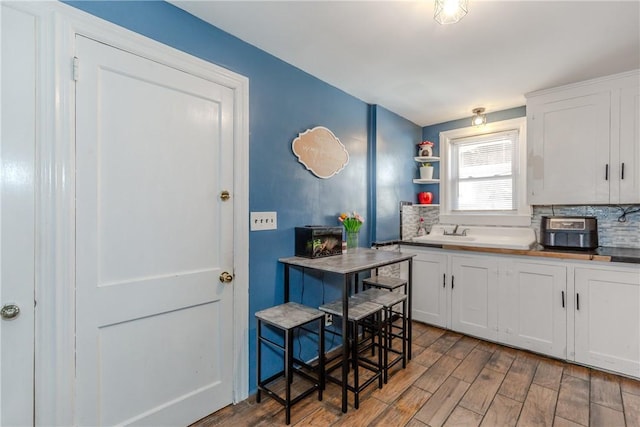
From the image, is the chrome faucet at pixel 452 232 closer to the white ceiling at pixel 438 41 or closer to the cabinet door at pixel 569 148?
the cabinet door at pixel 569 148

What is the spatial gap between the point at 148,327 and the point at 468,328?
2.73 metres

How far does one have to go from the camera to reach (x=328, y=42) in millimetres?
1982

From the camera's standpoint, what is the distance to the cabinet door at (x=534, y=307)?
7.97 ft

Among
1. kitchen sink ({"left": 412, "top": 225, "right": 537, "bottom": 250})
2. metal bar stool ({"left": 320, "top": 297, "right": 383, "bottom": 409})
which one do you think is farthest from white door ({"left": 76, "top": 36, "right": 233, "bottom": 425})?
kitchen sink ({"left": 412, "top": 225, "right": 537, "bottom": 250})

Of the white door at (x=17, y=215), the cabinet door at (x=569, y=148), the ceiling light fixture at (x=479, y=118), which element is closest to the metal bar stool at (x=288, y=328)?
the white door at (x=17, y=215)

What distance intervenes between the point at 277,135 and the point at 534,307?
101 inches

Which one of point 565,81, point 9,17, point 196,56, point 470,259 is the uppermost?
point 565,81

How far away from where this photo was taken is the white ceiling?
1648 millimetres

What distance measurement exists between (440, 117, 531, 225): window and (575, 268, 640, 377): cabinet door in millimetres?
916

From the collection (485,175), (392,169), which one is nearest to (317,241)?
(392,169)

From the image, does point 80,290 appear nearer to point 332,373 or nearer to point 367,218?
point 332,373

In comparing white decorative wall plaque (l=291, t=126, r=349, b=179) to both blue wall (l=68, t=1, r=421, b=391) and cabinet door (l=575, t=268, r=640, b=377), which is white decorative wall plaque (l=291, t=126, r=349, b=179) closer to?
blue wall (l=68, t=1, r=421, b=391)

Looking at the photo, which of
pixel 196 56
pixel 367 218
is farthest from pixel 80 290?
pixel 367 218

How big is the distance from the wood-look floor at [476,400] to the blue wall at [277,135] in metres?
0.44
